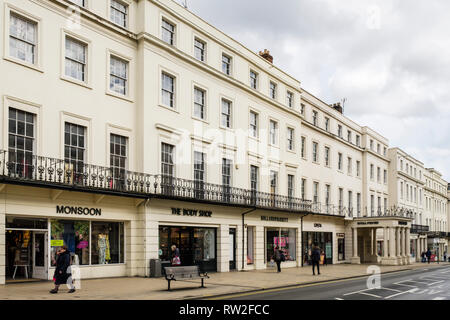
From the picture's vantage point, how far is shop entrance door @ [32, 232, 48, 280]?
18.7 m

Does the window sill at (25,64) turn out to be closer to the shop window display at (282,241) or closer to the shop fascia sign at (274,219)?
the shop fascia sign at (274,219)

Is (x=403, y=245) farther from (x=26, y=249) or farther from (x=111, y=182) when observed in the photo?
(x=26, y=249)

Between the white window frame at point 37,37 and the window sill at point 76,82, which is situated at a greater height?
the white window frame at point 37,37

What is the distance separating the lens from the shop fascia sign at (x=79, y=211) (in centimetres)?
1880

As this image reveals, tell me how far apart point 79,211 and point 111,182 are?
1943 millimetres

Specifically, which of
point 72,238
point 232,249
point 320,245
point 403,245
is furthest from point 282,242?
point 72,238

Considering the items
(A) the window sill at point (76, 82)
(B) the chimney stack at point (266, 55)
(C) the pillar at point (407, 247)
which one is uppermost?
(B) the chimney stack at point (266, 55)

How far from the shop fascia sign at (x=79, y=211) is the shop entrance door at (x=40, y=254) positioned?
3.47ft

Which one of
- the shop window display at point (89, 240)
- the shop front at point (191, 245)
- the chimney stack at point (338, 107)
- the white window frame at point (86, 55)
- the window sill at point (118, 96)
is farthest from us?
the chimney stack at point (338, 107)

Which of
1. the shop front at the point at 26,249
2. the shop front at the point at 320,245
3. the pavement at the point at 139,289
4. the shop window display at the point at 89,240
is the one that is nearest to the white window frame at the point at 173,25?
the shop window display at the point at 89,240

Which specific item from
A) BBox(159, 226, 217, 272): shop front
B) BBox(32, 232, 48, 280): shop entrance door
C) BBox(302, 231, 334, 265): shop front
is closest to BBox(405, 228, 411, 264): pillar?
BBox(302, 231, 334, 265): shop front
